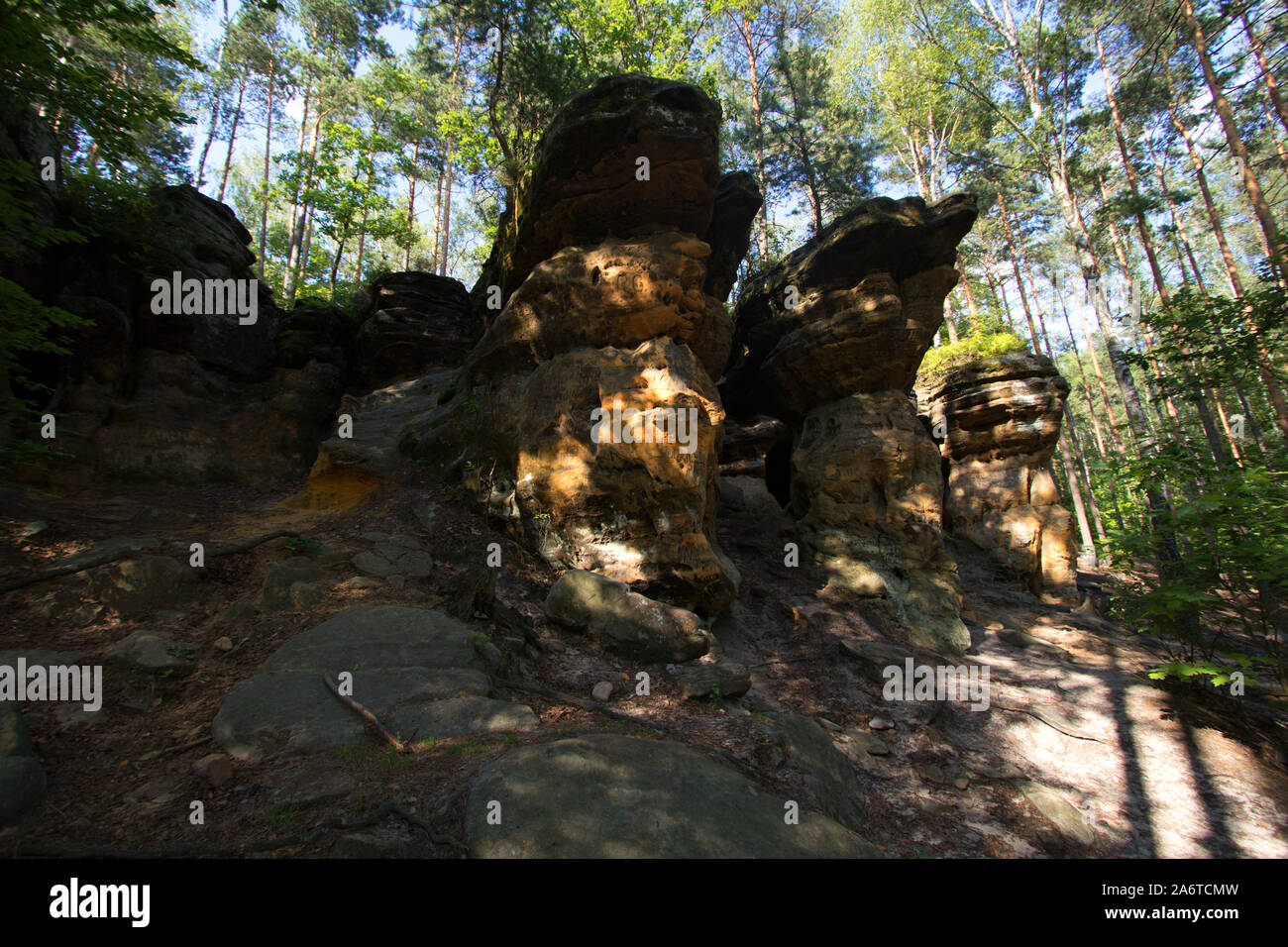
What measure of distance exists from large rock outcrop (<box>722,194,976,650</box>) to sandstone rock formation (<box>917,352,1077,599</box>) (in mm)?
2872

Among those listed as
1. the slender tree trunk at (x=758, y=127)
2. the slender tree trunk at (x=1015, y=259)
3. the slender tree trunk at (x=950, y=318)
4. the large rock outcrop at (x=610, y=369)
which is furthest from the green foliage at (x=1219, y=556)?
the slender tree trunk at (x=1015, y=259)

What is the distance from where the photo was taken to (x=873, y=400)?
12.6 meters

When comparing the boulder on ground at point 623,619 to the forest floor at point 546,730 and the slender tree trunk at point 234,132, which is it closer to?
the forest floor at point 546,730

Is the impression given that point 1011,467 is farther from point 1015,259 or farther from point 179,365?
point 179,365

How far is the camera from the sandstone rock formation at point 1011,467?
1336 cm

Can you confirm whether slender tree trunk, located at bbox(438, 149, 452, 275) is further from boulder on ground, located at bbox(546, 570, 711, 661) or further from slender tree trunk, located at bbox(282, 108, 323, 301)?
boulder on ground, located at bbox(546, 570, 711, 661)

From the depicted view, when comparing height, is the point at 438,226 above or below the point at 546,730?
above

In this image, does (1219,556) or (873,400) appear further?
(873,400)

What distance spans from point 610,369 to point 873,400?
24.5 ft

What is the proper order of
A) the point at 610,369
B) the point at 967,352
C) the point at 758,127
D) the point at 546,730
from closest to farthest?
1. the point at 546,730
2. the point at 610,369
3. the point at 967,352
4. the point at 758,127

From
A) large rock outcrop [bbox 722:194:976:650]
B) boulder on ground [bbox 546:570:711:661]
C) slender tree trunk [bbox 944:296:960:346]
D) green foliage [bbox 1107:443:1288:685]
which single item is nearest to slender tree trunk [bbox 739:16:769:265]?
slender tree trunk [bbox 944:296:960:346]

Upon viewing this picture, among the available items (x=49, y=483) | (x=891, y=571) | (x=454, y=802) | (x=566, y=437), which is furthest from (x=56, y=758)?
(x=891, y=571)

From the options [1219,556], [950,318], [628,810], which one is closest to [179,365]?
[628,810]

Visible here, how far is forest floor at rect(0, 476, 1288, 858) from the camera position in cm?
309
